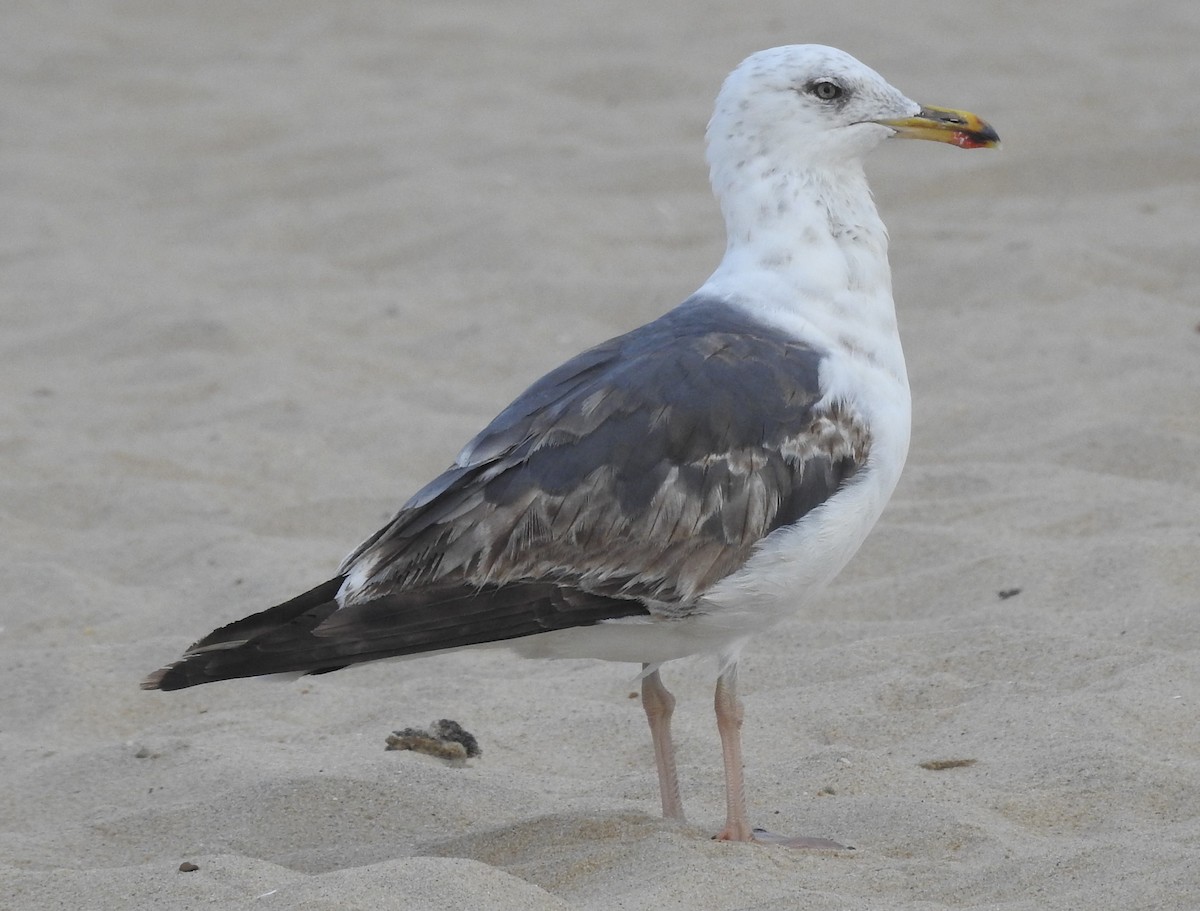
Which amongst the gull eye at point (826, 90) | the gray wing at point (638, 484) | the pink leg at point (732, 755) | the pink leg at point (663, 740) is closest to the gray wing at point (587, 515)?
the gray wing at point (638, 484)

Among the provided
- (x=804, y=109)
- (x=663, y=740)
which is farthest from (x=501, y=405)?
(x=663, y=740)

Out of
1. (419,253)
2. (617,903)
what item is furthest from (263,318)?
(617,903)

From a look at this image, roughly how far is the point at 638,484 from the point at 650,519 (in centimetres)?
8

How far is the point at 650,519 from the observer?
13.1ft

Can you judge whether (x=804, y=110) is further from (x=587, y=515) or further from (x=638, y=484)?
(x=587, y=515)

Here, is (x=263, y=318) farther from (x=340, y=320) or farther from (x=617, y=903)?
(x=617, y=903)

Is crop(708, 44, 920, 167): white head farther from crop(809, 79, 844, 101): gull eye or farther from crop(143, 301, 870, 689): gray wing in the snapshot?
crop(143, 301, 870, 689): gray wing

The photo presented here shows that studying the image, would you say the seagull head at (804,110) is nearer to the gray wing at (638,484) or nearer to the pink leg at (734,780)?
the gray wing at (638,484)

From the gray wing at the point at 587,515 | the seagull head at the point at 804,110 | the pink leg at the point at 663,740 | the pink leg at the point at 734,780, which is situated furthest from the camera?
the seagull head at the point at 804,110

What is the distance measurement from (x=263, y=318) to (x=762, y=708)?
13.3 feet

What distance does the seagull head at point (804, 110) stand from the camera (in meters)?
4.58

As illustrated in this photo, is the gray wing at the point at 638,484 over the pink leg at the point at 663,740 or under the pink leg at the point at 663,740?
over

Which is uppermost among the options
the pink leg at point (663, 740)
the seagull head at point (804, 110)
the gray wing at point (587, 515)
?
the seagull head at point (804, 110)

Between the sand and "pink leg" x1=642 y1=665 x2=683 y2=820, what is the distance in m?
0.12
